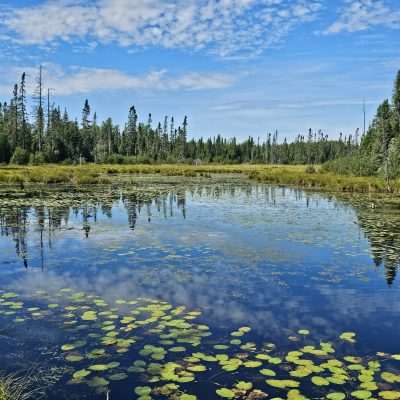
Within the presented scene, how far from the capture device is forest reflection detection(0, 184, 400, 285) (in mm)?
13484

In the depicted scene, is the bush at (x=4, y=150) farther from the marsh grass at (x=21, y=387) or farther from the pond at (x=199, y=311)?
the marsh grass at (x=21, y=387)

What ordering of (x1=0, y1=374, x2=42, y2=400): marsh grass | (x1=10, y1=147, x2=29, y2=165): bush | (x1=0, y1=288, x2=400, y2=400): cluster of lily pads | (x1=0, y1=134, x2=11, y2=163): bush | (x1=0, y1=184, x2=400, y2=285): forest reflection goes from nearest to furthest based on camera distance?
(x1=0, y1=374, x2=42, y2=400): marsh grass < (x1=0, y1=288, x2=400, y2=400): cluster of lily pads < (x1=0, y1=184, x2=400, y2=285): forest reflection < (x1=10, y1=147, x2=29, y2=165): bush < (x1=0, y1=134, x2=11, y2=163): bush

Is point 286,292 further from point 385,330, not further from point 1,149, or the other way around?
point 1,149

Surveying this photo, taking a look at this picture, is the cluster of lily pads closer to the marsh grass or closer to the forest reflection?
the marsh grass

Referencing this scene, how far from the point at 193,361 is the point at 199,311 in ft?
6.56

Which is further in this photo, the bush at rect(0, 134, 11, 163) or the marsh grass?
the bush at rect(0, 134, 11, 163)

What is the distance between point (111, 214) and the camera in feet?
65.2

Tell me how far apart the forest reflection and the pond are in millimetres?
150

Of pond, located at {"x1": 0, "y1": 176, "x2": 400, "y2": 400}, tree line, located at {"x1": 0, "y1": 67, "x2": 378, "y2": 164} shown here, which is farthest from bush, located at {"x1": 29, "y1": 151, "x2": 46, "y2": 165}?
pond, located at {"x1": 0, "y1": 176, "x2": 400, "y2": 400}

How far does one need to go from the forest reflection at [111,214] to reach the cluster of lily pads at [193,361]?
418 centimetres

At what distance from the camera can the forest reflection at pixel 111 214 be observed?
13.5m

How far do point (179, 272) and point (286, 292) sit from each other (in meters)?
2.56

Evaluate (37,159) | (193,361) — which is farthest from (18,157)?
(193,361)

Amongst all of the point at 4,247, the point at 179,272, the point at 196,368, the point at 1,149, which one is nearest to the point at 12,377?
the point at 196,368
